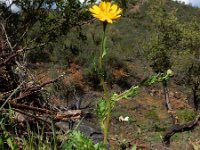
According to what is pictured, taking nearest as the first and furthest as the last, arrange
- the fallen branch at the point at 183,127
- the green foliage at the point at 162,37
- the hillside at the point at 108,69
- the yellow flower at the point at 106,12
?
the yellow flower at the point at 106,12, the hillside at the point at 108,69, the fallen branch at the point at 183,127, the green foliage at the point at 162,37

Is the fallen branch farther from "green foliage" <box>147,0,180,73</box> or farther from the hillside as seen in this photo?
"green foliage" <box>147,0,180,73</box>

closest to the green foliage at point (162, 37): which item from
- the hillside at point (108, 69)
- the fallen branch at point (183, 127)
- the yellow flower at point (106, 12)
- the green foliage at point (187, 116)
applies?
the hillside at point (108, 69)

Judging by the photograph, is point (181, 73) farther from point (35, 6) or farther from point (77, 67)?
point (35, 6)

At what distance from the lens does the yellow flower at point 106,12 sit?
1.50 m

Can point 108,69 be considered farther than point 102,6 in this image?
Yes

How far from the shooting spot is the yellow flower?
150cm

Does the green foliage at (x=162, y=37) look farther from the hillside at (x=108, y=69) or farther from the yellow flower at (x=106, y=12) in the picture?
the yellow flower at (x=106, y=12)

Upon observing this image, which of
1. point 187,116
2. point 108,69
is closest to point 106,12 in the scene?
point 187,116

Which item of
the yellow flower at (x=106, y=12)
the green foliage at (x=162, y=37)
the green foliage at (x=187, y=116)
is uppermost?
the green foliage at (x=162, y=37)

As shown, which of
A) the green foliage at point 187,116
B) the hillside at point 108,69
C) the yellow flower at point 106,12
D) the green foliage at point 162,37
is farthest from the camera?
the green foliage at point 187,116

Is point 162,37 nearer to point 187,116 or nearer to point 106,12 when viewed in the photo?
point 187,116

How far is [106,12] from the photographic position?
5.06 feet

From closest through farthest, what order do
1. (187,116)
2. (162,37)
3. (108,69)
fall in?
(162,37) < (187,116) < (108,69)

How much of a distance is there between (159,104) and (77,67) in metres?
6.77
